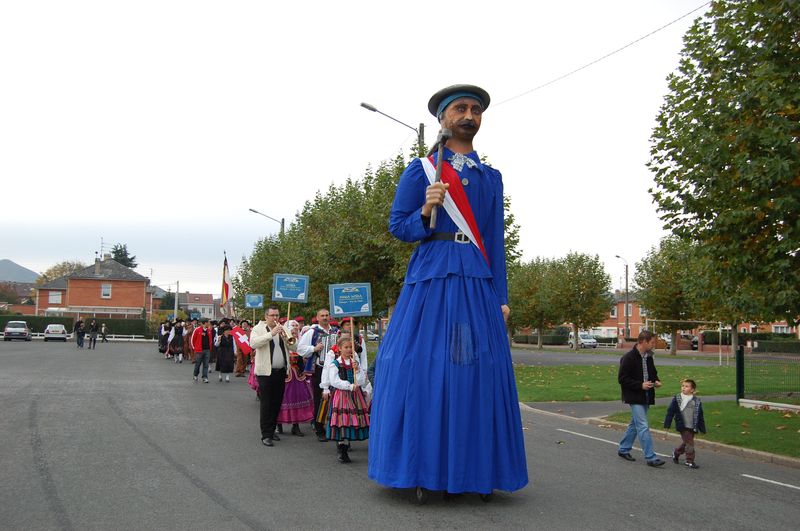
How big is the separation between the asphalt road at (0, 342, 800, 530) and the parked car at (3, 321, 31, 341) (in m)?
51.5

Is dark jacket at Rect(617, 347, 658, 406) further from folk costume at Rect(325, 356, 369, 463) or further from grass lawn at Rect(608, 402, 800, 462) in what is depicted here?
folk costume at Rect(325, 356, 369, 463)

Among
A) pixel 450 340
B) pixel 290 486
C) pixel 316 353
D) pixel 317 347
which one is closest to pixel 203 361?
pixel 316 353

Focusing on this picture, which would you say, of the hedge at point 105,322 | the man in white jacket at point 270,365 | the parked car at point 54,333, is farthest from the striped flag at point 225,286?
the hedge at point 105,322

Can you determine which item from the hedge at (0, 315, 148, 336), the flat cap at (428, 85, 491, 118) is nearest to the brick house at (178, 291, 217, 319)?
the hedge at (0, 315, 148, 336)

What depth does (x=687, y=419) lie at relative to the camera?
965 centimetres

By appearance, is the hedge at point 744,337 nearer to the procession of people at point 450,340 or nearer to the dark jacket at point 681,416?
the dark jacket at point 681,416

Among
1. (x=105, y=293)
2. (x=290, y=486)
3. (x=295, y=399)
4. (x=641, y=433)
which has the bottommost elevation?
(x=290, y=486)

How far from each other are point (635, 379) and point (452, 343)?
4.67m

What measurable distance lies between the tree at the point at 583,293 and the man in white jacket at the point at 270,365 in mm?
53723

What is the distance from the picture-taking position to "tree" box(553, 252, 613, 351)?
62.4 m

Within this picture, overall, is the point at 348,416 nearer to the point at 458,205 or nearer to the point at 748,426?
the point at 458,205

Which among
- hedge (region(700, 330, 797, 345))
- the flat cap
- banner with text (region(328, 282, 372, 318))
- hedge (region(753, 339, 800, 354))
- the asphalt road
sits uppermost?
the flat cap

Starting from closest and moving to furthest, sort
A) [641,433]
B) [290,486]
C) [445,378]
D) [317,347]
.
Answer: [445,378]
[290,486]
[641,433]
[317,347]

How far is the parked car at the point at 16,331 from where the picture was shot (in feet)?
191
